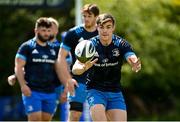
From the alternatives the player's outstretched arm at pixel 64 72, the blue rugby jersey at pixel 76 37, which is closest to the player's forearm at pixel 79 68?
the player's outstretched arm at pixel 64 72

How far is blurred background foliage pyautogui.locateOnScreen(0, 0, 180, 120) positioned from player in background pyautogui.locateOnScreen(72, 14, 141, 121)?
32.8 ft

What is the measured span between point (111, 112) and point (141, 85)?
1705 cm

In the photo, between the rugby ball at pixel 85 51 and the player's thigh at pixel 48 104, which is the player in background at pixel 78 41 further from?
the rugby ball at pixel 85 51

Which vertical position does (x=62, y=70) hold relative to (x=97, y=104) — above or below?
above

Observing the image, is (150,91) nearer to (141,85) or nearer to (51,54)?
(141,85)

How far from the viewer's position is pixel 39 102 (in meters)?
11.8

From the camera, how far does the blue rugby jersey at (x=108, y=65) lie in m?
9.43

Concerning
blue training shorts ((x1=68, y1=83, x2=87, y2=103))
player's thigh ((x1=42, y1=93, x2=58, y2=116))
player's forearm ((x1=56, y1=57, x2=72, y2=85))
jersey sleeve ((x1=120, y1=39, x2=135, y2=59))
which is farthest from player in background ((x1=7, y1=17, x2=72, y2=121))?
jersey sleeve ((x1=120, y1=39, x2=135, y2=59))

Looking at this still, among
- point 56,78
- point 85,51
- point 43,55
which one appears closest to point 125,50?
point 85,51

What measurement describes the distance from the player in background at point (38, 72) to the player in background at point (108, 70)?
238 cm

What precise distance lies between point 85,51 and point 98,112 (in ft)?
2.61

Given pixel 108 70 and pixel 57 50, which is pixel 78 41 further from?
pixel 108 70

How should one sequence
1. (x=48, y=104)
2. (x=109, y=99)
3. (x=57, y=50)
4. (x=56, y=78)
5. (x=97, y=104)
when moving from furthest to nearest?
(x=56, y=78) → (x=57, y=50) → (x=48, y=104) → (x=109, y=99) → (x=97, y=104)

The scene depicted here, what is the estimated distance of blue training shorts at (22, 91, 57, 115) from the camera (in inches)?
460
